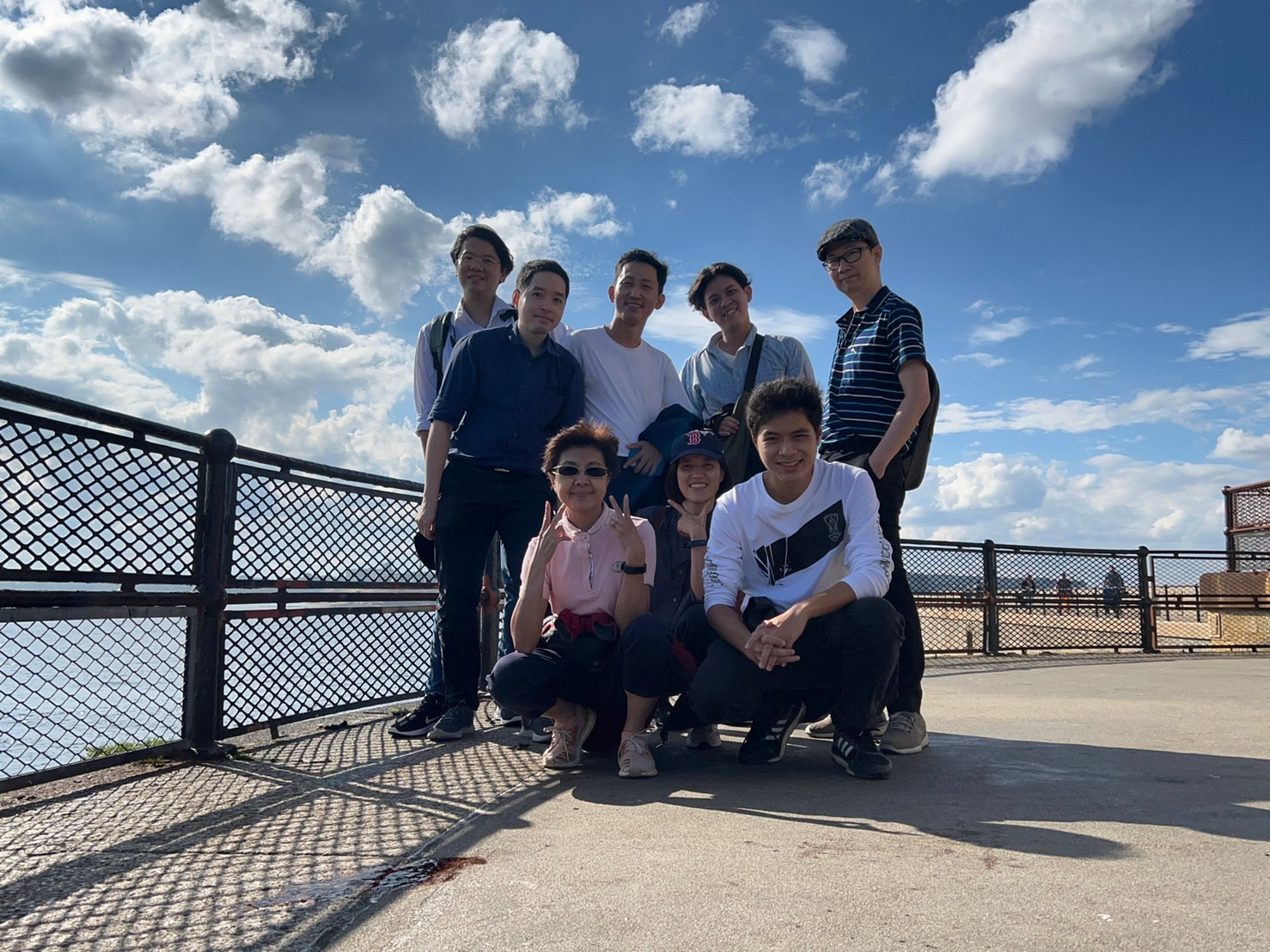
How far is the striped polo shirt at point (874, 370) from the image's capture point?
11.3 feet

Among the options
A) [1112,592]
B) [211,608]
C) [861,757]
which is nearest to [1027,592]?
[1112,592]

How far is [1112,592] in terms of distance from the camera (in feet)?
36.4

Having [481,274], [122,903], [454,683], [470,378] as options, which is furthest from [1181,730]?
[122,903]

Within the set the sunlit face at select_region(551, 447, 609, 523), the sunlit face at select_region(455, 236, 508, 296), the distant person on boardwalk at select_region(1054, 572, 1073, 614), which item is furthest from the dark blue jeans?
the distant person on boardwalk at select_region(1054, 572, 1073, 614)

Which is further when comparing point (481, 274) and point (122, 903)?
point (481, 274)

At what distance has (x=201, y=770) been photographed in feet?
10.6

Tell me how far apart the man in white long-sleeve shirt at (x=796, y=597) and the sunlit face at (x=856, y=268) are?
26.0 inches

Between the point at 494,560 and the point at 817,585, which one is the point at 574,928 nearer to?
the point at 817,585

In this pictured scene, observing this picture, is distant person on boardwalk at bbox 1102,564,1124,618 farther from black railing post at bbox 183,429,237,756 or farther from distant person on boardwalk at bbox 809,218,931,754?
black railing post at bbox 183,429,237,756

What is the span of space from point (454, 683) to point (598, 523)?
1133 mm

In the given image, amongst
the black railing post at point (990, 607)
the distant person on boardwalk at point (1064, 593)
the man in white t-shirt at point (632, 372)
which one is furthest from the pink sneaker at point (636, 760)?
the distant person on boardwalk at point (1064, 593)

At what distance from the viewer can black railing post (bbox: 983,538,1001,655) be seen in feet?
33.0

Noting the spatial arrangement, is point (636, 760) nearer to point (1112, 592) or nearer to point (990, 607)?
point (990, 607)

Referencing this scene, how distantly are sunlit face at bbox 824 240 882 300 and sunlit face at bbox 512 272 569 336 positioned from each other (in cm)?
116
